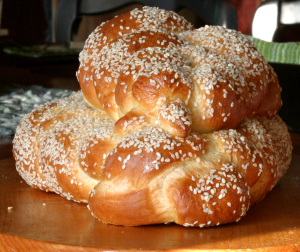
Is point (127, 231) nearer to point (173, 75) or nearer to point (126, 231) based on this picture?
point (126, 231)

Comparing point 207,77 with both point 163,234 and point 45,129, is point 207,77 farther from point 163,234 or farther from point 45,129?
point 45,129

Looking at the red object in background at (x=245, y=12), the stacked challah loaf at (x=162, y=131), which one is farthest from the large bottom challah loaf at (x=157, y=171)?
the red object in background at (x=245, y=12)

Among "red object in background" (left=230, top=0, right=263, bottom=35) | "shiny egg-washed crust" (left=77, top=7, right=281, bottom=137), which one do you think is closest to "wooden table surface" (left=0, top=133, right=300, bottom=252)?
"shiny egg-washed crust" (left=77, top=7, right=281, bottom=137)

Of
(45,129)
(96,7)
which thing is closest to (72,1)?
(96,7)

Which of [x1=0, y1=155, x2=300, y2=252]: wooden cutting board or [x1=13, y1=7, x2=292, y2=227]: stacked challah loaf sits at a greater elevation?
[x1=13, y1=7, x2=292, y2=227]: stacked challah loaf

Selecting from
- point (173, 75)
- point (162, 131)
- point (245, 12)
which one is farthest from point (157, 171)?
point (245, 12)

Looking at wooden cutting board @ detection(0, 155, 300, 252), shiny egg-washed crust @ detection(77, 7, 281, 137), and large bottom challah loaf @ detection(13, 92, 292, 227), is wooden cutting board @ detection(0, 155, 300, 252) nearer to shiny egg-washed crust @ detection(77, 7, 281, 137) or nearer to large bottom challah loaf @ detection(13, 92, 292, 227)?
large bottom challah loaf @ detection(13, 92, 292, 227)
